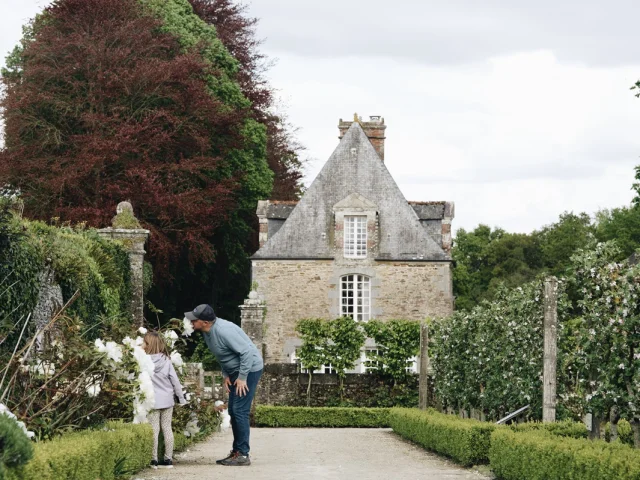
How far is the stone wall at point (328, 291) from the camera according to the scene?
34062 millimetres

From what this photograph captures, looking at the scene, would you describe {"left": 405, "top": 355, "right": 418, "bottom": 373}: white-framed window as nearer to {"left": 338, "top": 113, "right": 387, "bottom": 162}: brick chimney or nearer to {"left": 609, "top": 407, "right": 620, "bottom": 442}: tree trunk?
{"left": 338, "top": 113, "right": 387, "bottom": 162}: brick chimney

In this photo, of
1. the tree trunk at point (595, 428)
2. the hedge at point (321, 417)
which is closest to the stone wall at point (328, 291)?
the hedge at point (321, 417)

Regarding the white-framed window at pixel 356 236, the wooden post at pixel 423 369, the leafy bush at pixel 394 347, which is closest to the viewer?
the wooden post at pixel 423 369

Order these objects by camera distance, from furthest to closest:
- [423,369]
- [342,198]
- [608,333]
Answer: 1. [342,198]
2. [423,369]
3. [608,333]

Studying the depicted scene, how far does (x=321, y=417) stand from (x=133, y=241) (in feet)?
34.9

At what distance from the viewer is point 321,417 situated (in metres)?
26.7

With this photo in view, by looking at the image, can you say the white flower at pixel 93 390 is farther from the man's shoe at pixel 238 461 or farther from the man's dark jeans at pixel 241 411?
the man's shoe at pixel 238 461

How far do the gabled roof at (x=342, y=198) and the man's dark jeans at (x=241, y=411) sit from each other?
22902 mm

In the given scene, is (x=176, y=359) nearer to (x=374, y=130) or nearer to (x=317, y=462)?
(x=317, y=462)

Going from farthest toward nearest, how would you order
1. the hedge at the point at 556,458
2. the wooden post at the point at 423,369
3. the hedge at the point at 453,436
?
1. the wooden post at the point at 423,369
2. the hedge at the point at 453,436
3. the hedge at the point at 556,458

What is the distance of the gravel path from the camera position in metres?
10.4

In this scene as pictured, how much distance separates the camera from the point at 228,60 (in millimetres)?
35969

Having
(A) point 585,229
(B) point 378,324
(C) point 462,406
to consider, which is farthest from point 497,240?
(C) point 462,406

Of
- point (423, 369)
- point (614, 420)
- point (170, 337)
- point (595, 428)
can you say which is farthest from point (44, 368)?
point (423, 369)
